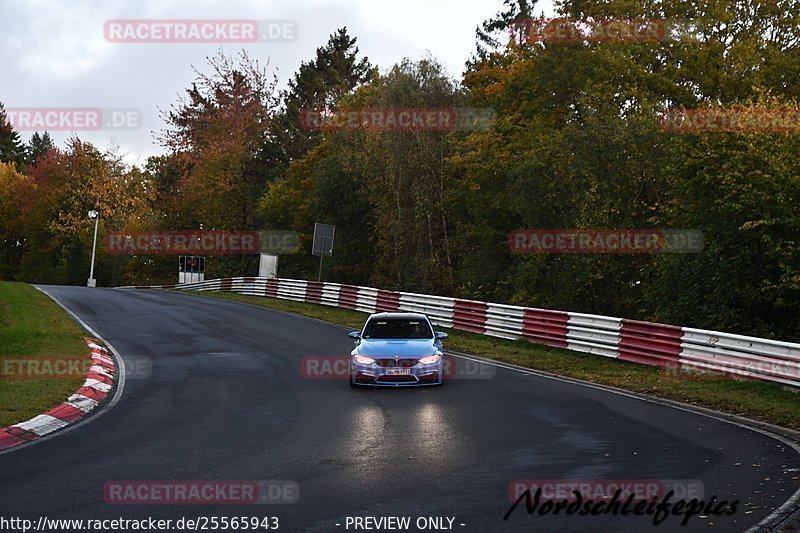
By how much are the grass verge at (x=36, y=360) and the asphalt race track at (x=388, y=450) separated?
0.99 meters

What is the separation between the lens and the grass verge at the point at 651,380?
13070 mm

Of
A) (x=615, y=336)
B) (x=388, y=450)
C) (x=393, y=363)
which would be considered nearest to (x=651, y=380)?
(x=615, y=336)

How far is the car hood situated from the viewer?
49.7ft

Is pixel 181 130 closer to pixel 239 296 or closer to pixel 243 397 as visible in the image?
pixel 239 296

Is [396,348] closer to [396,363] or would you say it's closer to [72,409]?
A: [396,363]

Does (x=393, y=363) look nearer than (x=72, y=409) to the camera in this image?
No

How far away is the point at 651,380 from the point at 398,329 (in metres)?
4.81

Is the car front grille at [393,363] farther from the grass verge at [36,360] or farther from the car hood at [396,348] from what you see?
the grass verge at [36,360]

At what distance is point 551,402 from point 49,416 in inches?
291

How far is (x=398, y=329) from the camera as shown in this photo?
Result: 53.8 ft

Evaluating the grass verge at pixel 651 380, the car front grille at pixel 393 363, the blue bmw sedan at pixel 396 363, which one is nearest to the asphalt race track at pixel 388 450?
the blue bmw sedan at pixel 396 363

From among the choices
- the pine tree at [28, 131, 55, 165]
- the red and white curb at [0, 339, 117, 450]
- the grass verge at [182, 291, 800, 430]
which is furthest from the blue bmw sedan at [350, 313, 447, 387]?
the pine tree at [28, 131, 55, 165]

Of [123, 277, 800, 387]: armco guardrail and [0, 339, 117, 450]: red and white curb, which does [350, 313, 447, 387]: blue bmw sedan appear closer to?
[0, 339, 117, 450]: red and white curb

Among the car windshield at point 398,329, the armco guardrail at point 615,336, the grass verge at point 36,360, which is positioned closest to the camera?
the grass verge at point 36,360
